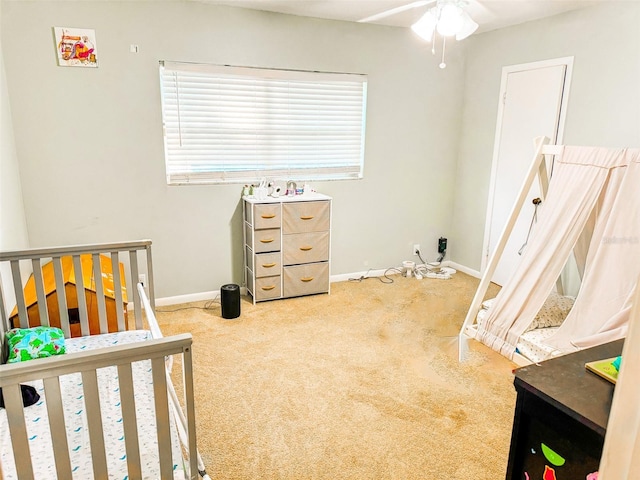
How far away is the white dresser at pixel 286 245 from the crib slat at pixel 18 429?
8.19 ft

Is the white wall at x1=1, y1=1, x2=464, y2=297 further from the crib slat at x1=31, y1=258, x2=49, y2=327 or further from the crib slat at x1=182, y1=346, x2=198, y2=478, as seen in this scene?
the crib slat at x1=182, y1=346, x2=198, y2=478

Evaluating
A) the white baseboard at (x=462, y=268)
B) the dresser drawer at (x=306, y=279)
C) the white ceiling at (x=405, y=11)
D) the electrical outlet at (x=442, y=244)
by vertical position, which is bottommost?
the white baseboard at (x=462, y=268)

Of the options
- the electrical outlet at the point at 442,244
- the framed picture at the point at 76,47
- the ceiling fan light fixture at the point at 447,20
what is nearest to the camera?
the ceiling fan light fixture at the point at 447,20

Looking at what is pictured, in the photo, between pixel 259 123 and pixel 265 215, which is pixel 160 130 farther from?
pixel 265 215

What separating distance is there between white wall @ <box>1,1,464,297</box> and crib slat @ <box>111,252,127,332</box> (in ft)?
4.07

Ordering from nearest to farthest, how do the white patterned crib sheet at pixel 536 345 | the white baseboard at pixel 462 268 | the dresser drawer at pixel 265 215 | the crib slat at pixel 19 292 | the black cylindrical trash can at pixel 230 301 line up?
the crib slat at pixel 19 292 < the white patterned crib sheet at pixel 536 345 < the black cylindrical trash can at pixel 230 301 < the dresser drawer at pixel 265 215 < the white baseboard at pixel 462 268

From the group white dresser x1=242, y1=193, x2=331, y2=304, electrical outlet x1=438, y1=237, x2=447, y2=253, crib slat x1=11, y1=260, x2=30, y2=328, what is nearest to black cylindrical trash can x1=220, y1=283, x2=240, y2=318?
white dresser x1=242, y1=193, x2=331, y2=304

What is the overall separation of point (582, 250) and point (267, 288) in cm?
238

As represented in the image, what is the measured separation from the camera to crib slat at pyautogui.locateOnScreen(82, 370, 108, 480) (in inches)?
49.3

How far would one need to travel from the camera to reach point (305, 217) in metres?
3.77

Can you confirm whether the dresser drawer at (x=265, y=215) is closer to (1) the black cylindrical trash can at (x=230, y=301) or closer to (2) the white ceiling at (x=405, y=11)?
(1) the black cylindrical trash can at (x=230, y=301)

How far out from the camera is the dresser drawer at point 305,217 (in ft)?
12.1

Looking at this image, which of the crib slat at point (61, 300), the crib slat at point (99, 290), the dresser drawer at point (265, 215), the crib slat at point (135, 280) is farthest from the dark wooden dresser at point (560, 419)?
the dresser drawer at point (265, 215)

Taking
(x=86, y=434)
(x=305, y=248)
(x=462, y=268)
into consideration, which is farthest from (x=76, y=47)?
(x=462, y=268)
